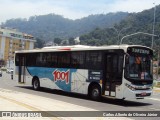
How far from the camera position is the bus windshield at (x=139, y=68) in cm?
1751

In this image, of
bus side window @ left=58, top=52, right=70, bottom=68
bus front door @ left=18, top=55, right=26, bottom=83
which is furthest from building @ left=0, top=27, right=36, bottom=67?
bus side window @ left=58, top=52, right=70, bottom=68

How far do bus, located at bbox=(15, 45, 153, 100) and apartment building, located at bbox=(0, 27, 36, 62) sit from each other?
133382mm

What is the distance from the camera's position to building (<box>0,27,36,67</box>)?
525ft

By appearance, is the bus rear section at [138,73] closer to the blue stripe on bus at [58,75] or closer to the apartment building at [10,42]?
the blue stripe on bus at [58,75]

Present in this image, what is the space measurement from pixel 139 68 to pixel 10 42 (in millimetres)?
151062

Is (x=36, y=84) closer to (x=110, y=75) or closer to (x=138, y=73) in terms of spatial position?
(x=110, y=75)

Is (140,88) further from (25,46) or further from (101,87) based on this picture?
(25,46)

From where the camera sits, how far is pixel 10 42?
541 feet

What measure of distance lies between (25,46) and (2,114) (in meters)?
166

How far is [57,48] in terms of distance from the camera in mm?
22781

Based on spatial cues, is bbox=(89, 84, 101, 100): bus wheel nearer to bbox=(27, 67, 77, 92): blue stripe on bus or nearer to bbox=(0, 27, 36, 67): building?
bbox=(27, 67, 77, 92): blue stripe on bus

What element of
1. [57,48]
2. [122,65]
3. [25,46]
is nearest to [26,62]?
[57,48]

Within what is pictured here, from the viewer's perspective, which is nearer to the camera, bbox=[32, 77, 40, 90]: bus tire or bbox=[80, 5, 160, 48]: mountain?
bbox=[32, 77, 40, 90]: bus tire

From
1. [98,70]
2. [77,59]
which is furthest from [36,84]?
[98,70]
